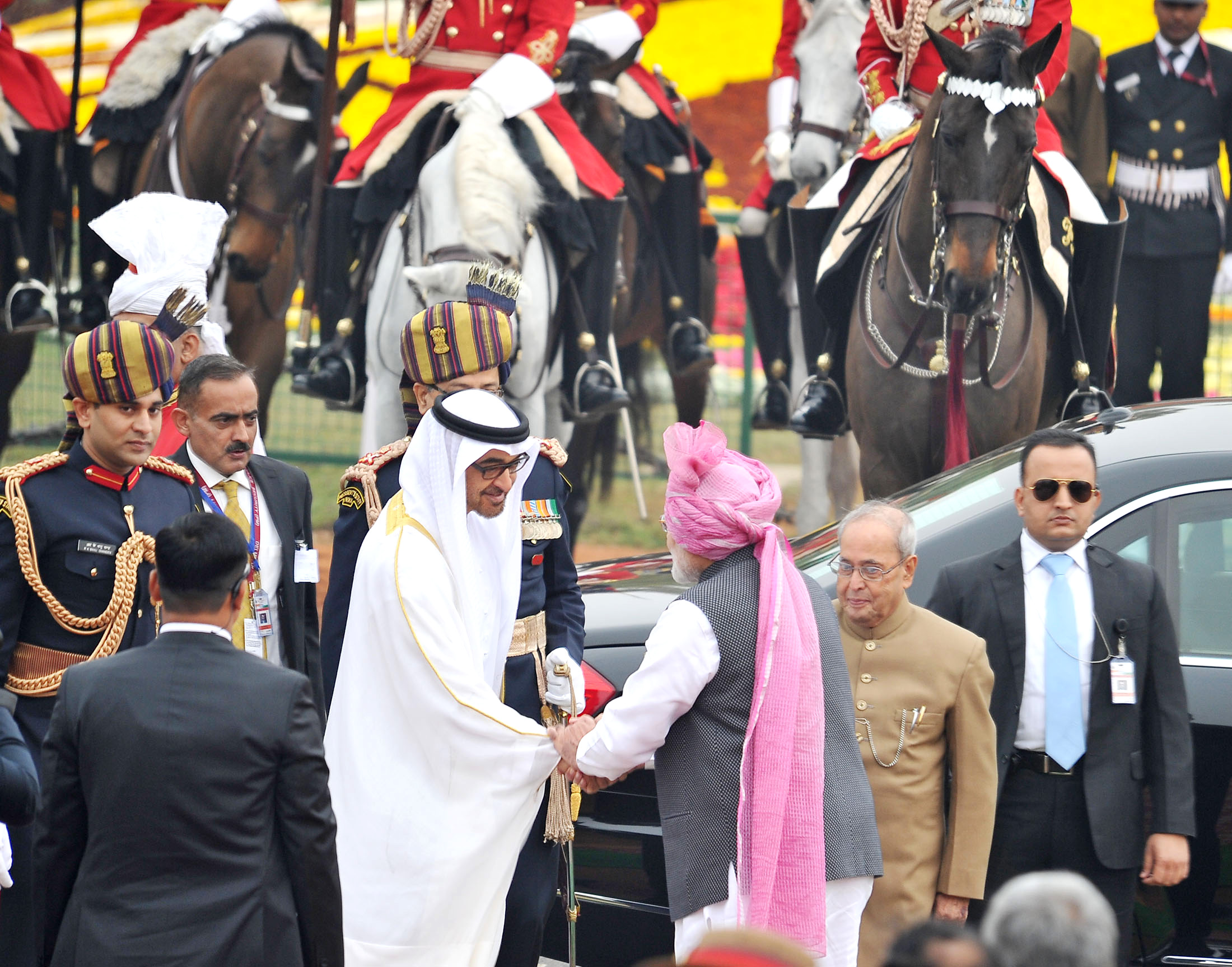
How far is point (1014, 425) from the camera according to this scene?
287 inches

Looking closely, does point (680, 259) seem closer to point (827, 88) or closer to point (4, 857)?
point (827, 88)

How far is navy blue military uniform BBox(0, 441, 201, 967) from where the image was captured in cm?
379

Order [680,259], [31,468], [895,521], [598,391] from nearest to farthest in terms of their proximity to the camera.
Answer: [31,468] < [895,521] < [598,391] < [680,259]

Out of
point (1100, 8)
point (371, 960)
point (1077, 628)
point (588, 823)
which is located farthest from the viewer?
point (1100, 8)

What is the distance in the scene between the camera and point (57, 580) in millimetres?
3928

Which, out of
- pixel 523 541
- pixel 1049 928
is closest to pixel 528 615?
pixel 523 541

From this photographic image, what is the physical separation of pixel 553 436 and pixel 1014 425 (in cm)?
259

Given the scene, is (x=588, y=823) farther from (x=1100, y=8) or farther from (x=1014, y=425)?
(x=1100, y=8)

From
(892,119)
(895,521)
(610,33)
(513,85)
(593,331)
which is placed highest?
(610,33)

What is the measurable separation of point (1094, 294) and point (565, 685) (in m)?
4.24

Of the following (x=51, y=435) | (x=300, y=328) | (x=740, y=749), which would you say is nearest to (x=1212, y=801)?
(x=740, y=749)

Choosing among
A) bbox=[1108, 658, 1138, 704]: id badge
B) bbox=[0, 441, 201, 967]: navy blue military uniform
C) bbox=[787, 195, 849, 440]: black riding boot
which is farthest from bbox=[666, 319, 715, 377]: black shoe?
bbox=[0, 441, 201, 967]: navy blue military uniform

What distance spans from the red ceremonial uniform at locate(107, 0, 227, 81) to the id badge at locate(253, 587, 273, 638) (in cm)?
656

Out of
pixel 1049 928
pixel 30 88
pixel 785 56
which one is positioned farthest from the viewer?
pixel 785 56
